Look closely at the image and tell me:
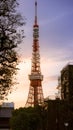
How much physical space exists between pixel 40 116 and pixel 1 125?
75669 millimetres

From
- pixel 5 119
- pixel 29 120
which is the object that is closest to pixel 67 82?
pixel 29 120

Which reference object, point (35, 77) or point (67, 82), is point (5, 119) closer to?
point (35, 77)

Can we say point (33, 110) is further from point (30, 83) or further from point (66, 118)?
point (30, 83)

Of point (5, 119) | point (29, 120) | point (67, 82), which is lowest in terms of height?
point (29, 120)

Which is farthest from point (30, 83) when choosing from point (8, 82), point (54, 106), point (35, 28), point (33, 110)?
point (8, 82)

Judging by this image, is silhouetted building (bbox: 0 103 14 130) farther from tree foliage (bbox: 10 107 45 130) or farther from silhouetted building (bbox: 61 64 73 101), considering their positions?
silhouetted building (bbox: 61 64 73 101)

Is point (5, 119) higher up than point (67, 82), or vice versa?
point (67, 82)

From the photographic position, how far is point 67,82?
104 meters

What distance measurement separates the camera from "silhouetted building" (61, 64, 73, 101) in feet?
330

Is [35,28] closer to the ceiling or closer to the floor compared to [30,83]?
closer to the ceiling

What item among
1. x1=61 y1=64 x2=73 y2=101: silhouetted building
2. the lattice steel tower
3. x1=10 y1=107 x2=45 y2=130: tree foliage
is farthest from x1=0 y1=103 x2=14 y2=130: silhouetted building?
x1=61 y1=64 x2=73 y2=101: silhouetted building

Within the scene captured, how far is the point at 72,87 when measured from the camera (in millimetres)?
101312

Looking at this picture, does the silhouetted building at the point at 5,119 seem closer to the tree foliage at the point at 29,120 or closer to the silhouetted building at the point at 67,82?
the tree foliage at the point at 29,120

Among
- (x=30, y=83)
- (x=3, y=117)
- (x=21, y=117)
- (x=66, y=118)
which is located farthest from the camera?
(x=3, y=117)
